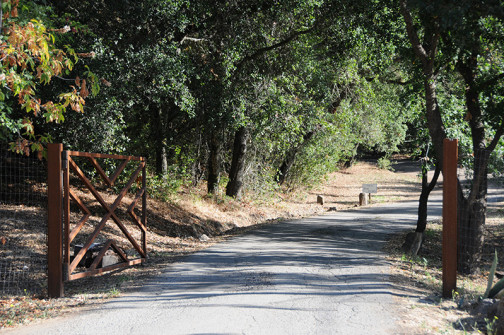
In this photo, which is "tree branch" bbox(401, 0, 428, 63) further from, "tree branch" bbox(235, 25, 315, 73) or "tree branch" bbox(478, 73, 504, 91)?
"tree branch" bbox(235, 25, 315, 73)

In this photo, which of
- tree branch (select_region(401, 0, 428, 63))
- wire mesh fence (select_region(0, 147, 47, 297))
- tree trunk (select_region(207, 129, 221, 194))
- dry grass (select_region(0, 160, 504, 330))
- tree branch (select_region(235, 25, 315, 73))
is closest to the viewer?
dry grass (select_region(0, 160, 504, 330))

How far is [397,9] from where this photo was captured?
11.0 metres

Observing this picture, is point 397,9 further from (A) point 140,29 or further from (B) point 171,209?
(B) point 171,209

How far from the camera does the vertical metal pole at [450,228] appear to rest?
6.23 m

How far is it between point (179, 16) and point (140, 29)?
1.19 metres

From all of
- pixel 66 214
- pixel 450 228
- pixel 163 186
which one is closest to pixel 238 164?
pixel 163 186

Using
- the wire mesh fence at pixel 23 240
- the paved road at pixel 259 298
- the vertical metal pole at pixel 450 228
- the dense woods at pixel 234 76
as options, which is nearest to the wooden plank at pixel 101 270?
the wire mesh fence at pixel 23 240

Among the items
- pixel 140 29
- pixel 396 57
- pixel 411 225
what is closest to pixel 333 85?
pixel 396 57

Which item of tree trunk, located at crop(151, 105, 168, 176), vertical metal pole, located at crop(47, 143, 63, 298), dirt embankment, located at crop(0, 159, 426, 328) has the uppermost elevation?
tree trunk, located at crop(151, 105, 168, 176)

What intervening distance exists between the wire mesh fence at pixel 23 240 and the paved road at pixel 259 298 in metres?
1.99

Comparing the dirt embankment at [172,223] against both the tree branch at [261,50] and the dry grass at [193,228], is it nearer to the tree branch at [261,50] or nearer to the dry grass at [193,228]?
the dry grass at [193,228]

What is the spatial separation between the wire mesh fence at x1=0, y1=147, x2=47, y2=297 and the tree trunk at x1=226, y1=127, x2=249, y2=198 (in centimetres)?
814

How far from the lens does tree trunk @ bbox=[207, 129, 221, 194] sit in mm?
18922

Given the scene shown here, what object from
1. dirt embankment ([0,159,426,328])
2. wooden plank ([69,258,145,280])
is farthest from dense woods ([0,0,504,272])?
wooden plank ([69,258,145,280])
